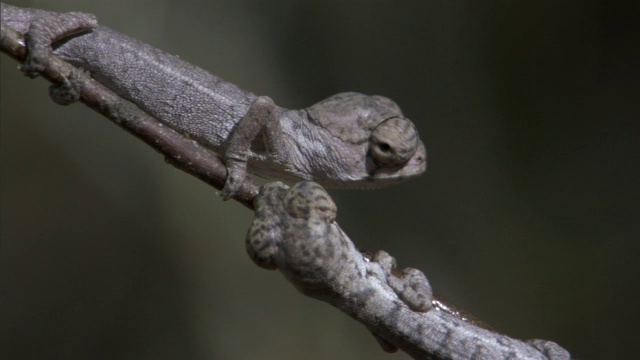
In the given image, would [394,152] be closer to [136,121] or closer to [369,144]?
[369,144]

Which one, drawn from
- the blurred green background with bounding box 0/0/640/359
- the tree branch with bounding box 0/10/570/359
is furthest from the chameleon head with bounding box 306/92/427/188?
the blurred green background with bounding box 0/0/640/359

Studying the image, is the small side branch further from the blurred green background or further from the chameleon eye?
the blurred green background

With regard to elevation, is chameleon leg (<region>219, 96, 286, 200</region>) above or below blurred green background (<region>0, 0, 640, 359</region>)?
below

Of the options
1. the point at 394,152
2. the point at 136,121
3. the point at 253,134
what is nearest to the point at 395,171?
the point at 394,152

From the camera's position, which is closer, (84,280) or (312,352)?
(84,280)

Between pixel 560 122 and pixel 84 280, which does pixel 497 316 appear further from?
pixel 84 280

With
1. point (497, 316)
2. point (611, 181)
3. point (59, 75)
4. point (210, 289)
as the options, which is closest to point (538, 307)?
point (497, 316)

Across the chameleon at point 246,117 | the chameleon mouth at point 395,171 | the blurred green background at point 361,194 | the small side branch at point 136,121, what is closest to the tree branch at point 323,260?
the small side branch at point 136,121
